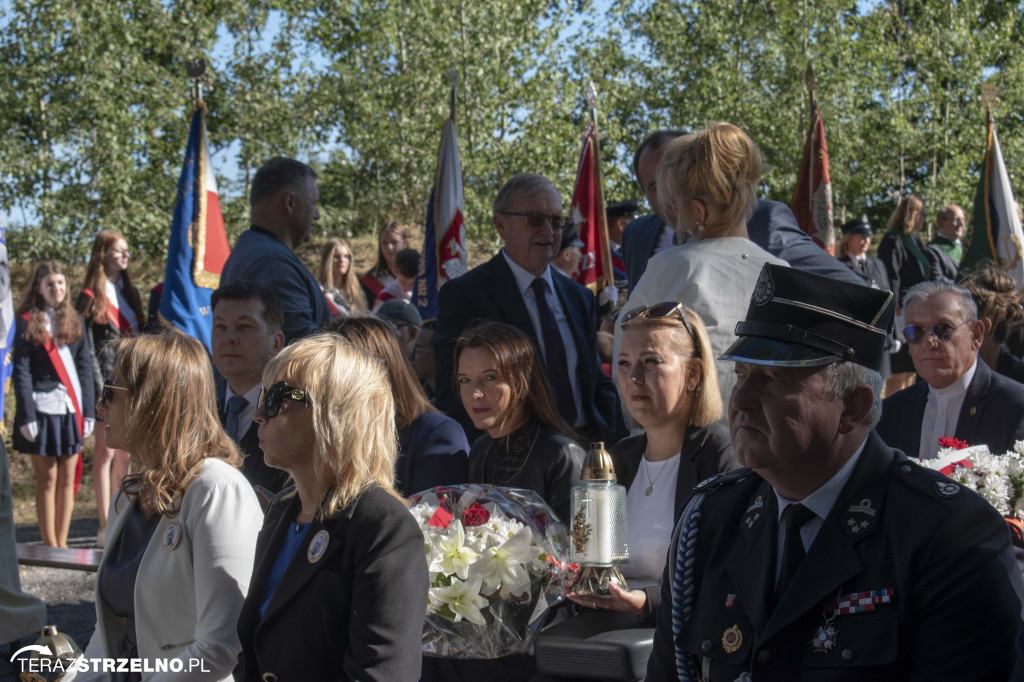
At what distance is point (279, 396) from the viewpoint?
2.75 m

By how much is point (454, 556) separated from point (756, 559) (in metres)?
1.11

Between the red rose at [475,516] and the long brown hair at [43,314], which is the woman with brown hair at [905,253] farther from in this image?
the red rose at [475,516]

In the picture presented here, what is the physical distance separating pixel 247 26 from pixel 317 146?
222 centimetres

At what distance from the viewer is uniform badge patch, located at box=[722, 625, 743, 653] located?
199 cm

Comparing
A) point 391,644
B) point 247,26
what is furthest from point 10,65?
point 391,644

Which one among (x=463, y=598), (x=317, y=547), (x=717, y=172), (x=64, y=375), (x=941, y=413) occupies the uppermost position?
(x=717, y=172)

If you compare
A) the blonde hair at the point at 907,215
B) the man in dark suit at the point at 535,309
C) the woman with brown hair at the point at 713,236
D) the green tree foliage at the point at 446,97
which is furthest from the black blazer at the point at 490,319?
the green tree foliage at the point at 446,97

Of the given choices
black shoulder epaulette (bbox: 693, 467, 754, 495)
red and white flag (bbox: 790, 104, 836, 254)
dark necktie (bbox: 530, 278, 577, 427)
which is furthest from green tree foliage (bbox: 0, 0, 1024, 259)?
black shoulder epaulette (bbox: 693, 467, 754, 495)

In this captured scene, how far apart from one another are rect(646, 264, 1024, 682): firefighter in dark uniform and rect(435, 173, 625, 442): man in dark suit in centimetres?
258

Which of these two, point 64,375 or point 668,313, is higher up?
point 668,313

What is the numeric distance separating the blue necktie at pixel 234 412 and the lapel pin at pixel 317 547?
1972 millimetres

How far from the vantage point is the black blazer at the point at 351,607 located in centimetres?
242

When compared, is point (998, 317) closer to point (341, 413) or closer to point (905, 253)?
point (341, 413)

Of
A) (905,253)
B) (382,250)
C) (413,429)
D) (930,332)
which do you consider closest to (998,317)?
(930,332)
